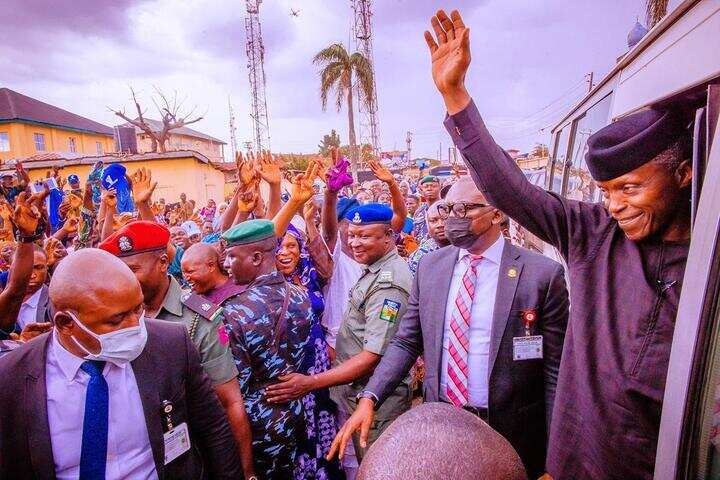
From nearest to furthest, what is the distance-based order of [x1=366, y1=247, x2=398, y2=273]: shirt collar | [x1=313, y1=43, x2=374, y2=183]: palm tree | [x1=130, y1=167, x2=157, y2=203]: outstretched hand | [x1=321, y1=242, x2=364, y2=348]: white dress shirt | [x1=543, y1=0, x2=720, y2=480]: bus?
[x1=543, y1=0, x2=720, y2=480]: bus, [x1=366, y1=247, x2=398, y2=273]: shirt collar, [x1=321, y1=242, x2=364, y2=348]: white dress shirt, [x1=130, y1=167, x2=157, y2=203]: outstretched hand, [x1=313, y1=43, x2=374, y2=183]: palm tree


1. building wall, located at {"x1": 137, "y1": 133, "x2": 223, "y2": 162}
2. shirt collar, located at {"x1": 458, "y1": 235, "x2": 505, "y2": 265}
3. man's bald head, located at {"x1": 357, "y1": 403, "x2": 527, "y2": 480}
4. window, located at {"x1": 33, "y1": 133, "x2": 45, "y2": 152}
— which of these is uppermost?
building wall, located at {"x1": 137, "y1": 133, "x2": 223, "y2": 162}

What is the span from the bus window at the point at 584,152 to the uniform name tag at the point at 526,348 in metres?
1.46

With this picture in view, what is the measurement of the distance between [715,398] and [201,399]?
1835 mm

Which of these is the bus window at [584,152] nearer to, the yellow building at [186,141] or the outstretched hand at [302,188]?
the outstretched hand at [302,188]

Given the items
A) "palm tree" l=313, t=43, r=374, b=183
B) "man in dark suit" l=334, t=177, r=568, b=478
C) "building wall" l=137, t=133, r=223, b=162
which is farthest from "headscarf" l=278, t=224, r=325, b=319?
"building wall" l=137, t=133, r=223, b=162

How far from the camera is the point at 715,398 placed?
96cm

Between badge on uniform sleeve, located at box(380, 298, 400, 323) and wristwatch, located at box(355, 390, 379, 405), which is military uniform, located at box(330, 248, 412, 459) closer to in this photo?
badge on uniform sleeve, located at box(380, 298, 400, 323)

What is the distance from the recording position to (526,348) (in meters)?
2.04

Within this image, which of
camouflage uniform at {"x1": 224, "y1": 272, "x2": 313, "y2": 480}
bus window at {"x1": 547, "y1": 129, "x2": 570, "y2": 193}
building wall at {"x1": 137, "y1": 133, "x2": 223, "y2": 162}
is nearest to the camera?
camouflage uniform at {"x1": 224, "y1": 272, "x2": 313, "y2": 480}

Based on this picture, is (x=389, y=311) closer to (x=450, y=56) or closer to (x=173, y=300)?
(x=173, y=300)

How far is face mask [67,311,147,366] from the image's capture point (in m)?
1.61

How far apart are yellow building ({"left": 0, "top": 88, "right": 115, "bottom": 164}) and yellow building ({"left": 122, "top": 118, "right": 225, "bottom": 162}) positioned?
6.65 meters

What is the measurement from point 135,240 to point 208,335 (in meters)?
0.62

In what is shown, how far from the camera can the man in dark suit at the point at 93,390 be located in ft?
5.09
